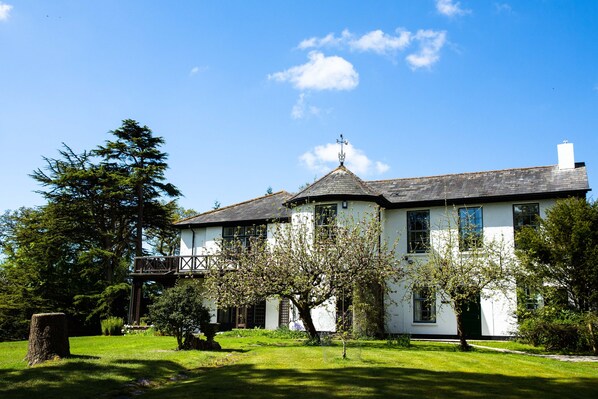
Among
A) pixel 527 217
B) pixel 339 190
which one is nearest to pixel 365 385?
pixel 339 190

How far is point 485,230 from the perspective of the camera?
23516 millimetres

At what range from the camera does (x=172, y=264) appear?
95.6ft

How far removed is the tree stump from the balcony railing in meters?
14.3

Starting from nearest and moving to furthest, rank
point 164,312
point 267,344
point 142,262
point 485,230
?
point 164,312
point 267,344
point 485,230
point 142,262

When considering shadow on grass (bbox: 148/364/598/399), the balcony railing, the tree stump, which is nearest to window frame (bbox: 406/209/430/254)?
the balcony railing

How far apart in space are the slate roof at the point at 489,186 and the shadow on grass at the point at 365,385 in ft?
38.3

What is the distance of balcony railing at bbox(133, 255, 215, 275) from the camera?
28.1 metres

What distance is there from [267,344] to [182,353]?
177 inches

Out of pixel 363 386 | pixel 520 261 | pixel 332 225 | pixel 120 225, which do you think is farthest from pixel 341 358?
pixel 120 225

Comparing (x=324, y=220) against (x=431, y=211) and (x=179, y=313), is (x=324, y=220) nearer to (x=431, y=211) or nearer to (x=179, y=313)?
(x=431, y=211)

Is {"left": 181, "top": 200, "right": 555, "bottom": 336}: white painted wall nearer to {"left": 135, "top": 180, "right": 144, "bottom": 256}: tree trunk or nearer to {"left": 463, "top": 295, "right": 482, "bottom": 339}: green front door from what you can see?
{"left": 463, "top": 295, "right": 482, "bottom": 339}: green front door

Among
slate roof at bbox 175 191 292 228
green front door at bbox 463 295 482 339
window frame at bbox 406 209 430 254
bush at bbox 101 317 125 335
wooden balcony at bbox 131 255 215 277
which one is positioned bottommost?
bush at bbox 101 317 125 335

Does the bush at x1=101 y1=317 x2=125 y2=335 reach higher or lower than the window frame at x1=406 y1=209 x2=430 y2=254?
lower

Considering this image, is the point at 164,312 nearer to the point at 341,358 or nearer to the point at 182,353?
the point at 182,353
